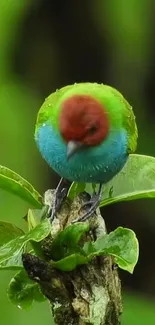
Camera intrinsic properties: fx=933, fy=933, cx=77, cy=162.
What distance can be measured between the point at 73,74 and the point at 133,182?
6.50 ft

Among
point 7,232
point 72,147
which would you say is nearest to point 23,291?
Result: point 7,232

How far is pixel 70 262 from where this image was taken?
76.6 inches

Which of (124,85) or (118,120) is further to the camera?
(124,85)

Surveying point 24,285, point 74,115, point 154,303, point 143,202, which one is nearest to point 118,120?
point 74,115

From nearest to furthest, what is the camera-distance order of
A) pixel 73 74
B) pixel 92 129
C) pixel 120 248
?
pixel 120 248
pixel 92 129
pixel 73 74

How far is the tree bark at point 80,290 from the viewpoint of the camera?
6.41 ft

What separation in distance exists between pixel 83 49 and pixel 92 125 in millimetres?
2099

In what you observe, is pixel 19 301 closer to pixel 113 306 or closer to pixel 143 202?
pixel 113 306

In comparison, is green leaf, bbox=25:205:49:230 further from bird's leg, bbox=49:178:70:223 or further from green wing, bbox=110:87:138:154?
green wing, bbox=110:87:138:154

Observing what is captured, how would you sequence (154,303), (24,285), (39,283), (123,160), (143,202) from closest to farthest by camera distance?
(39,283)
(24,285)
(123,160)
(154,303)
(143,202)

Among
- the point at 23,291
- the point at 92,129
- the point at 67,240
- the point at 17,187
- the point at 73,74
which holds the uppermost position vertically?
the point at 73,74

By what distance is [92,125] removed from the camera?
7.27ft

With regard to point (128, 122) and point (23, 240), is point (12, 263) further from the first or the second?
point (128, 122)

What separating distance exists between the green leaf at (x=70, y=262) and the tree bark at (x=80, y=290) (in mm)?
17
